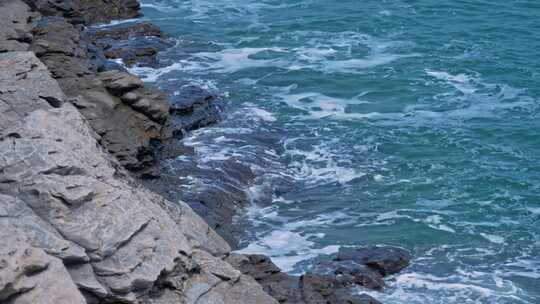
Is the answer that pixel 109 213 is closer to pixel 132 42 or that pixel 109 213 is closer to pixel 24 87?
pixel 24 87

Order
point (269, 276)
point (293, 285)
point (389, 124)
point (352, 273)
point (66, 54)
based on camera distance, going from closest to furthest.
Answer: point (269, 276), point (293, 285), point (352, 273), point (66, 54), point (389, 124)

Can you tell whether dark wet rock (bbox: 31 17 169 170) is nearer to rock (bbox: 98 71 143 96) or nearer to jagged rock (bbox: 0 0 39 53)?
rock (bbox: 98 71 143 96)

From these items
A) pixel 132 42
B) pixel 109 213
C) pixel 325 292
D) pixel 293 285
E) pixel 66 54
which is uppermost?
pixel 109 213

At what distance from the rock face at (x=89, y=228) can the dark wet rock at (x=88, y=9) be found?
18083mm

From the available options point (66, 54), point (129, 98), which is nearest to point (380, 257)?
point (129, 98)

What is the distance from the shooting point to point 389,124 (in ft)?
105

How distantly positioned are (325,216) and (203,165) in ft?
13.1

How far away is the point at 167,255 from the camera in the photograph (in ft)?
49.4

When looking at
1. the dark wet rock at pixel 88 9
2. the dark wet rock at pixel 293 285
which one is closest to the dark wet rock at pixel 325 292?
the dark wet rock at pixel 293 285

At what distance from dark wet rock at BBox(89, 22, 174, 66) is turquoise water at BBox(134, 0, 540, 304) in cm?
68

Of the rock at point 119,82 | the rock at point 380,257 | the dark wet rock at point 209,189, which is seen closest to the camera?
the rock at point 380,257

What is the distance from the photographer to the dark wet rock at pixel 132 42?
3494 centimetres

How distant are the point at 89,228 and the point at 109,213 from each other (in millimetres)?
572

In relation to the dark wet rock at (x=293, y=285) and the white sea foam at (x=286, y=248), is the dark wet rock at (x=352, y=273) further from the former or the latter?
the white sea foam at (x=286, y=248)
